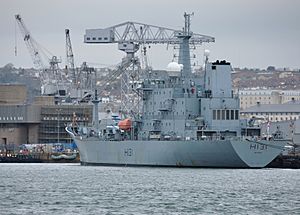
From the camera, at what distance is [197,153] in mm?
97000

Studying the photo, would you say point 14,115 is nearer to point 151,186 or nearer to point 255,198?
point 151,186

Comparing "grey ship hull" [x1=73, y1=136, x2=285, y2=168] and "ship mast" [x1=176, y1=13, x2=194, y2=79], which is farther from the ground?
"ship mast" [x1=176, y1=13, x2=194, y2=79]

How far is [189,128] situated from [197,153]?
9.01 feet

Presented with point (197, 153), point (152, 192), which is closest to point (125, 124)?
point (197, 153)

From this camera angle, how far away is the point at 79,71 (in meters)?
188

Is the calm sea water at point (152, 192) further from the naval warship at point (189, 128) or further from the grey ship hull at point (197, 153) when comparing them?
the naval warship at point (189, 128)

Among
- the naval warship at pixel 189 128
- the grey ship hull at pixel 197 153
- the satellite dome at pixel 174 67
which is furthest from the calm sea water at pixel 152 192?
the satellite dome at pixel 174 67

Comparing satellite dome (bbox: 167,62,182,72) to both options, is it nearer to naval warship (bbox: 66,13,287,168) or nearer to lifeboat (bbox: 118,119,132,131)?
naval warship (bbox: 66,13,287,168)

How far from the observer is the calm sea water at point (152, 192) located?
6288cm

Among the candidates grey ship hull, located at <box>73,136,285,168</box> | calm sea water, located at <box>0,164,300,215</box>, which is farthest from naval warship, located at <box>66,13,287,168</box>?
calm sea water, located at <box>0,164,300,215</box>

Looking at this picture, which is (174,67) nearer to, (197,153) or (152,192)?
(197,153)

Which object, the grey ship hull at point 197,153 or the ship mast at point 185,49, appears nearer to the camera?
the grey ship hull at point 197,153

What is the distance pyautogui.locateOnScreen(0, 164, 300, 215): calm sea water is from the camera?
62.9 m

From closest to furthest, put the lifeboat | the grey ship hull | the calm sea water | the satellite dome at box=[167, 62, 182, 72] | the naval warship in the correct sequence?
the calm sea water → the grey ship hull → the naval warship → the satellite dome at box=[167, 62, 182, 72] → the lifeboat
